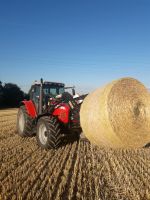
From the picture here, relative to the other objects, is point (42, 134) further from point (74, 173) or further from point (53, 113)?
point (74, 173)

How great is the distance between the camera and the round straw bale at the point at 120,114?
6.21 m

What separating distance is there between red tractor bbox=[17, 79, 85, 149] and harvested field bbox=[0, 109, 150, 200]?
1.23ft

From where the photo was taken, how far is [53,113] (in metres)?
8.22

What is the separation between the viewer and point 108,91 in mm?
6371

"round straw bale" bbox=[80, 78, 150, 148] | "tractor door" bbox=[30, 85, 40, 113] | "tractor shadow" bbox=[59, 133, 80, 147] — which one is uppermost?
"tractor door" bbox=[30, 85, 40, 113]

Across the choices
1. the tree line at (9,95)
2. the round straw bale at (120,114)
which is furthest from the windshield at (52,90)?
the tree line at (9,95)

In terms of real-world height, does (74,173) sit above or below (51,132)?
below

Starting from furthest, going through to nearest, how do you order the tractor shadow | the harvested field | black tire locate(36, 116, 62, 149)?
the tractor shadow
black tire locate(36, 116, 62, 149)
the harvested field

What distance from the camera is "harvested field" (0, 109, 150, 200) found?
14.4 feet

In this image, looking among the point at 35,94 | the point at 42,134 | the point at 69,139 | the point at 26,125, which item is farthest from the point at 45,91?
the point at 69,139

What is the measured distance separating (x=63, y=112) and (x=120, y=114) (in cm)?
202

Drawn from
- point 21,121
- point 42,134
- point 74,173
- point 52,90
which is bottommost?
point 74,173

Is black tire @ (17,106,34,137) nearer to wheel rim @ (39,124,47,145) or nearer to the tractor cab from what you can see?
the tractor cab

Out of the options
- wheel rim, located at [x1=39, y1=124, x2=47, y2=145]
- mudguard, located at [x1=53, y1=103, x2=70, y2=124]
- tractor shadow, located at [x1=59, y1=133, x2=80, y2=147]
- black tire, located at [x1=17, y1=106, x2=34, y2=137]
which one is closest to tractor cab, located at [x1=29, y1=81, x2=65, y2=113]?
black tire, located at [x1=17, y1=106, x2=34, y2=137]
